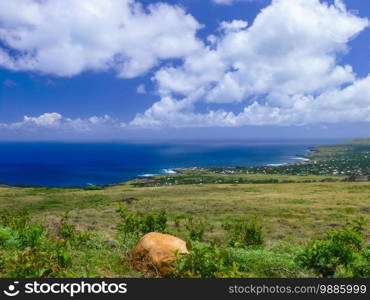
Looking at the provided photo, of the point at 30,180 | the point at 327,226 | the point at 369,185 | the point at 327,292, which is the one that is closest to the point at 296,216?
the point at 327,226

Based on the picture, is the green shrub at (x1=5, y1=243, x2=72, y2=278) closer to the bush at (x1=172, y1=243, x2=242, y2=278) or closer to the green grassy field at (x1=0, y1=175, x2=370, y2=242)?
the bush at (x1=172, y1=243, x2=242, y2=278)

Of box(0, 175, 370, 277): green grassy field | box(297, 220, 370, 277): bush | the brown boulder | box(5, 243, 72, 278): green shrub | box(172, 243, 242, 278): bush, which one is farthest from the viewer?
box(0, 175, 370, 277): green grassy field

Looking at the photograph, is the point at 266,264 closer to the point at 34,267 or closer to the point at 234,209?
the point at 34,267

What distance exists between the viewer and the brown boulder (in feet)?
39.4

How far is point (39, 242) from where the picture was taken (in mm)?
14008

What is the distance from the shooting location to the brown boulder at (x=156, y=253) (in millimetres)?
12005

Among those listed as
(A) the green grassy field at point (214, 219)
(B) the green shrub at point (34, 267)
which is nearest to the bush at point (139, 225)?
(A) the green grassy field at point (214, 219)

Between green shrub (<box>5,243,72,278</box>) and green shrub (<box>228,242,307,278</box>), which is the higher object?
green shrub (<box>5,243,72,278</box>)

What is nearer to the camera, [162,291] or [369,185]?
[162,291]

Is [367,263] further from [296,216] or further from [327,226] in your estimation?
[296,216]

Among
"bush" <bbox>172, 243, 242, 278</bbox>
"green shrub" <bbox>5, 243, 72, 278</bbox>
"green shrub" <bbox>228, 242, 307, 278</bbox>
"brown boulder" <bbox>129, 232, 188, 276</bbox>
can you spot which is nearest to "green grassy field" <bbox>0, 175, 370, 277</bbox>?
"green shrub" <bbox>228, 242, 307, 278</bbox>

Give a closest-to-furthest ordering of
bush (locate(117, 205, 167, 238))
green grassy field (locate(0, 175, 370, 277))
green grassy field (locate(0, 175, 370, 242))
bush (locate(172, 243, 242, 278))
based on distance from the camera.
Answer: bush (locate(172, 243, 242, 278))
green grassy field (locate(0, 175, 370, 277))
bush (locate(117, 205, 167, 238))
green grassy field (locate(0, 175, 370, 242))

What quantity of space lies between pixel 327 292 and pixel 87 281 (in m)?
5.77

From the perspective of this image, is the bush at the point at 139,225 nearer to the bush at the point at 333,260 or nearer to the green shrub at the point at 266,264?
the green shrub at the point at 266,264
